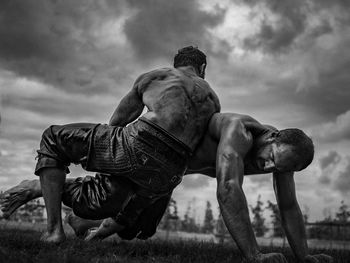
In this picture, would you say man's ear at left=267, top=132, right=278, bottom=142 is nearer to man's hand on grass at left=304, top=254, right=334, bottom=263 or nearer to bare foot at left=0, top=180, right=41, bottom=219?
man's hand on grass at left=304, top=254, right=334, bottom=263

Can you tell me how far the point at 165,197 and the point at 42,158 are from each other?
4.21ft

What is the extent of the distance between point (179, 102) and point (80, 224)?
2.22m

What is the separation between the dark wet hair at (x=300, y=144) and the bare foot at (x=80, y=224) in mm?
2655

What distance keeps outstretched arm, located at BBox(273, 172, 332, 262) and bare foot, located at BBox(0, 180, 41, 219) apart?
2.35 meters

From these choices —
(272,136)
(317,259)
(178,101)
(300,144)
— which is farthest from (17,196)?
(317,259)

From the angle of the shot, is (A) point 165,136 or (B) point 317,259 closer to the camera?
(A) point 165,136

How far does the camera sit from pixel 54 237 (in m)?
3.88

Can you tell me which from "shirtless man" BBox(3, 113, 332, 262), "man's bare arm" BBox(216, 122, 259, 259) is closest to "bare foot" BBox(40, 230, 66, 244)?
"shirtless man" BBox(3, 113, 332, 262)

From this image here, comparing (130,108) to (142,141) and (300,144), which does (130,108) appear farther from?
(300,144)

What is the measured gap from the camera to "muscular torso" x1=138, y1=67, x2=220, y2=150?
384 centimetres

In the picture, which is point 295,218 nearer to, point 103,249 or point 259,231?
point 103,249

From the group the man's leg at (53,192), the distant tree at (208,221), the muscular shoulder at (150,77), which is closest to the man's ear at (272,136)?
the muscular shoulder at (150,77)

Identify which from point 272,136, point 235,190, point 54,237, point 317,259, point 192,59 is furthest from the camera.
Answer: point 192,59

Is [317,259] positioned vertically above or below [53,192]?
below
